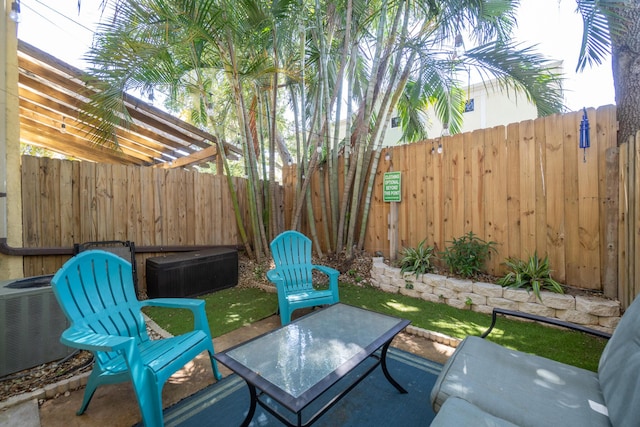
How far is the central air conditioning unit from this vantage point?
6.39 ft

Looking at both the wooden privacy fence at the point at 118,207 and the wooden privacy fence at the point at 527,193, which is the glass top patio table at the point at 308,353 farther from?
the wooden privacy fence at the point at 118,207

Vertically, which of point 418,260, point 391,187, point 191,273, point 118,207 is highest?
point 391,187

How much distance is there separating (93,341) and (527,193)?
3.98 m

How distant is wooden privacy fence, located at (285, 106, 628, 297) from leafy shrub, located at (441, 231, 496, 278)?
9 centimetres

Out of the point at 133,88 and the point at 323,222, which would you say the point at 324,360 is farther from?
the point at 133,88

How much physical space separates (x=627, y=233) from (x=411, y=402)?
235 cm

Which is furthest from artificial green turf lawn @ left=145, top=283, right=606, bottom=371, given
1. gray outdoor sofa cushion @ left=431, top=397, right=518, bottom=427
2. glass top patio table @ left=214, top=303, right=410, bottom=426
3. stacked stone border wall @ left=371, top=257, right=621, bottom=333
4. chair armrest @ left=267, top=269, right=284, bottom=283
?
gray outdoor sofa cushion @ left=431, top=397, right=518, bottom=427

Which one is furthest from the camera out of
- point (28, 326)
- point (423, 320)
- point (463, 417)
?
point (423, 320)

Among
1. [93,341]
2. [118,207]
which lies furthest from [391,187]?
[118,207]

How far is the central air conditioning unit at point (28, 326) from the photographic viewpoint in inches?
76.7

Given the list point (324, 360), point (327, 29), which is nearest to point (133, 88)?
point (327, 29)

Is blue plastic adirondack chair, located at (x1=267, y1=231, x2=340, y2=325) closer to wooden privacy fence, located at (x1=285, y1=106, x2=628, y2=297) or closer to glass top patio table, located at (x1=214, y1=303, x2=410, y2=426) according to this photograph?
glass top patio table, located at (x1=214, y1=303, x2=410, y2=426)

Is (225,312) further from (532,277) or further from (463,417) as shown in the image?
(532,277)

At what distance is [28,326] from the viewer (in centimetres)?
204
